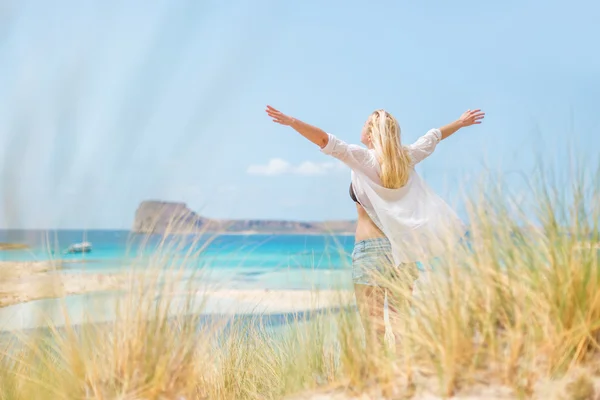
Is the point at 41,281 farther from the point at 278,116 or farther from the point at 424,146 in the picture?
the point at 424,146

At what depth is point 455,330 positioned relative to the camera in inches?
95.6

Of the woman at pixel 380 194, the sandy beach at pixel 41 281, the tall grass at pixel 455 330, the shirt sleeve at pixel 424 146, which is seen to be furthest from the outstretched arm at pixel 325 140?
the sandy beach at pixel 41 281

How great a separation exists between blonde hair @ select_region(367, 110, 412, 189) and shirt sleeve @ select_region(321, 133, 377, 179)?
6 cm

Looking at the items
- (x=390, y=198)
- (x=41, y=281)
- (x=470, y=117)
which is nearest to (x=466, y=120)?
(x=470, y=117)

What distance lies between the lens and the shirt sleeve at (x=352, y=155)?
3580 millimetres

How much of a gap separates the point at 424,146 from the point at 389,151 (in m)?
0.42

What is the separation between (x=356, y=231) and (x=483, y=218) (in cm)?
111

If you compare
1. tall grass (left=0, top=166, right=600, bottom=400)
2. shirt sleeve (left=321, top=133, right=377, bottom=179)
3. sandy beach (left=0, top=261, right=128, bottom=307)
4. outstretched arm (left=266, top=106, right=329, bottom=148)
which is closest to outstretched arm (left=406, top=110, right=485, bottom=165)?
shirt sleeve (left=321, top=133, right=377, bottom=179)

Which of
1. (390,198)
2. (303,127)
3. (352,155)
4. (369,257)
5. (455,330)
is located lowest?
(455,330)

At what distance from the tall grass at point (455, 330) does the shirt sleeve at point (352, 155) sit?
3.18 ft

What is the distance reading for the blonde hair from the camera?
3672 mm

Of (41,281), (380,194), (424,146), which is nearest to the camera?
(41,281)

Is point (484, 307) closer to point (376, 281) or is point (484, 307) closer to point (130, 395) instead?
point (376, 281)

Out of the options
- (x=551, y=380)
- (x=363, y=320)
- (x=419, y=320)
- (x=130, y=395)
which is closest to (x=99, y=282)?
(x=130, y=395)
